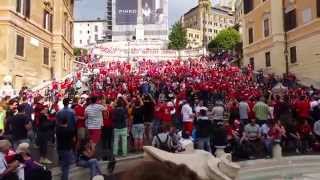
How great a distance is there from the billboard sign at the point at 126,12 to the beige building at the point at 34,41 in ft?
169

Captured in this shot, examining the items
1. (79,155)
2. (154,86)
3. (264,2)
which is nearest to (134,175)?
(79,155)

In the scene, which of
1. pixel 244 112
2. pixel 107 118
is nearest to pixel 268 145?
pixel 244 112

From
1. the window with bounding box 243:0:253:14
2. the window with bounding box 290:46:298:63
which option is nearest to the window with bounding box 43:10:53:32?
the window with bounding box 243:0:253:14

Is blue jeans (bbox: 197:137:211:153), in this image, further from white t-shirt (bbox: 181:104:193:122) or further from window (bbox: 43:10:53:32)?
window (bbox: 43:10:53:32)

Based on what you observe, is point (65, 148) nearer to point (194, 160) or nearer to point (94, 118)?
point (94, 118)

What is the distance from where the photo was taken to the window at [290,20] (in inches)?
1490

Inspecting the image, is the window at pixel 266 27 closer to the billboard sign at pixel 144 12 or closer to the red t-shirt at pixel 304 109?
the red t-shirt at pixel 304 109

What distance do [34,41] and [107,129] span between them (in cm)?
2375

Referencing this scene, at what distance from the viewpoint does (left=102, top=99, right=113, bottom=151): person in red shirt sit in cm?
1406

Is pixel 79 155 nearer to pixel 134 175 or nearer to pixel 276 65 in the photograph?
pixel 134 175

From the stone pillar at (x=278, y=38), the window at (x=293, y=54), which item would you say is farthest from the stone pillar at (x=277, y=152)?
the stone pillar at (x=278, y=38)

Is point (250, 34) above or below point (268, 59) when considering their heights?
above

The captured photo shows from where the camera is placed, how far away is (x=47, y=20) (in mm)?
41719

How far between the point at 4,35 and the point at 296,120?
19.3 metres
